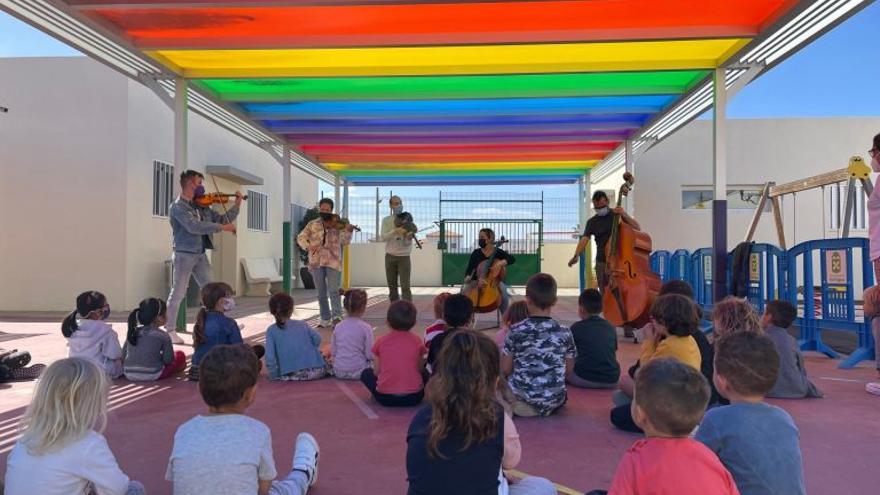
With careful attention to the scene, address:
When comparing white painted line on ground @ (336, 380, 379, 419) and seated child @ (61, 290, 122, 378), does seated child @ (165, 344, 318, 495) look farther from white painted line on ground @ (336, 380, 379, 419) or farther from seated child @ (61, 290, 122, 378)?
seated child @ (61, 290, 122, 378)

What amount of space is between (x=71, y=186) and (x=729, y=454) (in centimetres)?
1247

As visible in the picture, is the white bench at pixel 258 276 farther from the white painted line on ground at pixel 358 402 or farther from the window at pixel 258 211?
the white painted line on ground at pixel 358 402

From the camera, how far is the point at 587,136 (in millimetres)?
11438

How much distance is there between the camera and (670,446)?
1824 mm

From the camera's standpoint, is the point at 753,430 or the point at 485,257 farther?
the point at 485,257

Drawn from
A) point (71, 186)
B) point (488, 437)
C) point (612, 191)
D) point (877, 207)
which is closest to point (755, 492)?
point (488, 437)

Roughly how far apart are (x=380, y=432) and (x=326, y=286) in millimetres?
5133

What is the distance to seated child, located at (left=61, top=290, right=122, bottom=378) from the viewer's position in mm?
5168

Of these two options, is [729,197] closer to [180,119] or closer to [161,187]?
[180,119]

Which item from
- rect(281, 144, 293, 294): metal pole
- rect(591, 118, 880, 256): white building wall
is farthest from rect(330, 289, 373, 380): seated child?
rect(591, 118, 880, 256): white building wall

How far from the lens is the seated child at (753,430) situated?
2080 millimetres

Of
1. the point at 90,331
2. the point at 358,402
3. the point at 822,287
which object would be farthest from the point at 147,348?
the point at 822,287

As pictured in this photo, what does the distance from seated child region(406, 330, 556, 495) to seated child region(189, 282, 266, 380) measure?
3.45 meters

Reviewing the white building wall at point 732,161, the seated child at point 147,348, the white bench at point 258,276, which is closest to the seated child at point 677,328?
the seated child at point 147,348
